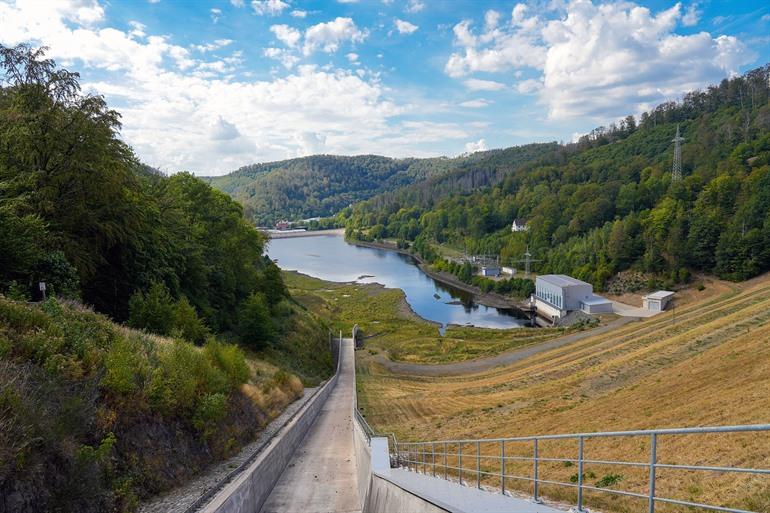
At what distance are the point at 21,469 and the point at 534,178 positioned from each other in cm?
15415

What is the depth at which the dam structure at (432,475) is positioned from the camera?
550 cm

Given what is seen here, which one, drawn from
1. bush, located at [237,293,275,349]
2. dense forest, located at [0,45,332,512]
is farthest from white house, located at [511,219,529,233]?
dense forest, located at [0,45,332,512]

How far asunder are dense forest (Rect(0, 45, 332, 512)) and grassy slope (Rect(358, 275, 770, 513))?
22.5ft

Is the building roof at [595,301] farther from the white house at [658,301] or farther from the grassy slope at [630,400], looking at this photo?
the grassy slope at [630,400]

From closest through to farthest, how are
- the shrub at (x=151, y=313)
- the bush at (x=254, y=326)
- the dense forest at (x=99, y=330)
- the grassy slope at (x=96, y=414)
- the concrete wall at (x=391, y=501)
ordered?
the grassy slope at (x=96, y=414), the concrete wall at (x=391, y=501), the dense forest at (x=99, y=330), the shrub at (x=151, y=313), the bush at (x=254, y=326)

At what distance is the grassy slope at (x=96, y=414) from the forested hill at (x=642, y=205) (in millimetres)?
71438

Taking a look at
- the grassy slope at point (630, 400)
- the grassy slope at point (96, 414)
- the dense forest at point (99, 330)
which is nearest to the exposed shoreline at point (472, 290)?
the grassy slope at point (630, 400)

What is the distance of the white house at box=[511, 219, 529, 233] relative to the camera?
386 feet

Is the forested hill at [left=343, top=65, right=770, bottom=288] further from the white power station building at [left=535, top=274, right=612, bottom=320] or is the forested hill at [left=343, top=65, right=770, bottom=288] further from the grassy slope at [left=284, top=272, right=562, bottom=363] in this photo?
the grassy slope at [left=284, top=272, right=562, bottom=363]

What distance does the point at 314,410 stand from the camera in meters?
21.1

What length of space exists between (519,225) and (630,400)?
375ft

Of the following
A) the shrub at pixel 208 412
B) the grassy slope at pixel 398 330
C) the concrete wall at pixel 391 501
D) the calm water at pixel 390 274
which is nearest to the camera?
the concrete wall at pixel 391 501

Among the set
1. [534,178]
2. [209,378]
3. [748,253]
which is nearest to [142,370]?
[209,378]

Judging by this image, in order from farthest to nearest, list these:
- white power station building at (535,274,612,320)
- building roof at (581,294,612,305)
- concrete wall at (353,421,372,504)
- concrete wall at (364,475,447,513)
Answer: building roof at (581,294,612,305) → white power station building at (535,274,612,320) → concrete wall at (353,421,372,504) → concrete wall at (364,475,447,513)
